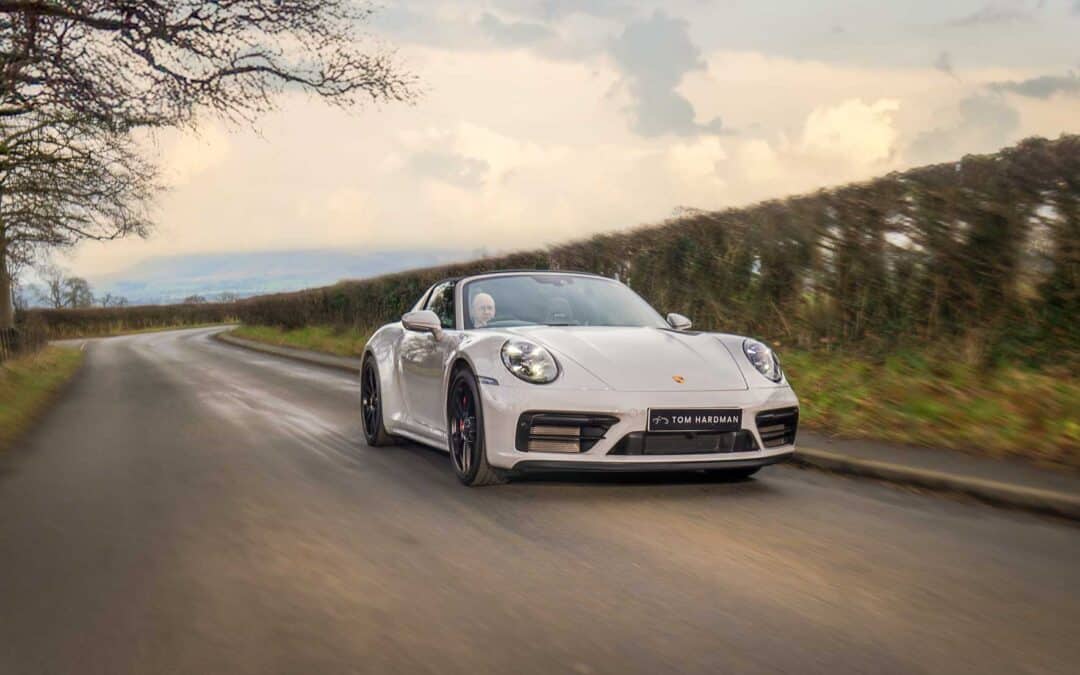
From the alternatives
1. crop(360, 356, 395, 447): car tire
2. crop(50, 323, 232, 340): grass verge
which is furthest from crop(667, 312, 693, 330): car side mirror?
crop(50, 323, 232, 340): grass verge

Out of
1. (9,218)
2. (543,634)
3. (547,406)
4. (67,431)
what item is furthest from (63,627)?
(9,218)

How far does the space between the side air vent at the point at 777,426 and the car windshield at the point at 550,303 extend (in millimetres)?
1311

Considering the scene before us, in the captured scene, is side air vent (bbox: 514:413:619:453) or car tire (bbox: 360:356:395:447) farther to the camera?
car tire (bbox: 360:356:395:447)

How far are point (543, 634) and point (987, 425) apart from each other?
17.2ft

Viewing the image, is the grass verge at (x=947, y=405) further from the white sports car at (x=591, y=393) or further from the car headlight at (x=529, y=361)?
the car headlight at (x=529, y=361)

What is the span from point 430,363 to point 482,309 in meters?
0.54

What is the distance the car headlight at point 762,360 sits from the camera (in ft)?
22.0

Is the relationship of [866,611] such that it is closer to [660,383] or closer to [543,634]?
[543,634]

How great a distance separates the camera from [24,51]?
11930 millimetres

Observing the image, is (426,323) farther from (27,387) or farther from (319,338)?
(319,338)

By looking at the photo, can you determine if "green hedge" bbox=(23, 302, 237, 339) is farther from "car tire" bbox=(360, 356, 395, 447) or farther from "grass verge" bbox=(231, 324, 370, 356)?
"car tire" bbox=(360, 356, 395, 447)

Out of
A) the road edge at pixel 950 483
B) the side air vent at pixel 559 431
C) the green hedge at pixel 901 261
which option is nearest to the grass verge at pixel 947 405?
the green hedge at pixel 901 261

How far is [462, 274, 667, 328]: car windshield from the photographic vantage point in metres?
7.43

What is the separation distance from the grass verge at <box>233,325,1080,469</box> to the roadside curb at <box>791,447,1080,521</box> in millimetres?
942
